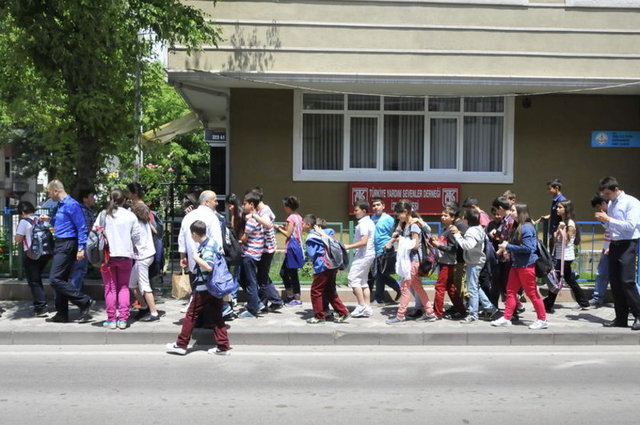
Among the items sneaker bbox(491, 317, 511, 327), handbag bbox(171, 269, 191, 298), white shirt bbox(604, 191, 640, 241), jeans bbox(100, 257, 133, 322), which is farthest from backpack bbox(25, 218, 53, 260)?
white shirt bbox(604, 191, 640, 241)

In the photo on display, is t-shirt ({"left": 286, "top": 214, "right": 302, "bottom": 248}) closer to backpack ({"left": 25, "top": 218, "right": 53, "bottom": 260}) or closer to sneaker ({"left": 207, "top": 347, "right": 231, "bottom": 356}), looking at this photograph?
sneaker ({"left": 207, "top": 347, "right": 231, "bottom": 356})

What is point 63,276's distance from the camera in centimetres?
901

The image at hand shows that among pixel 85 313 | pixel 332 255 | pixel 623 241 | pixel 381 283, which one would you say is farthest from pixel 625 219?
pixel 85 313

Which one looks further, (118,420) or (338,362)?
(338,362)

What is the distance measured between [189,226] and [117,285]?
138 cm

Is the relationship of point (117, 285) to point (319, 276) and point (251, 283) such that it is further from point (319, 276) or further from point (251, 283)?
point (319, 276)

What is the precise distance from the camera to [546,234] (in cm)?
1070

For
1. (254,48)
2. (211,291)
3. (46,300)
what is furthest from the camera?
(254,48)

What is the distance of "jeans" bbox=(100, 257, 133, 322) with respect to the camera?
→ 871 cm

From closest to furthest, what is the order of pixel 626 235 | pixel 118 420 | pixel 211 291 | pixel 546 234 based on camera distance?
pixel 118 420, pixel 211 291, pixel 626 235, pixel 546 234

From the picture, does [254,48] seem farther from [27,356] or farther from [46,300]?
[27,356]

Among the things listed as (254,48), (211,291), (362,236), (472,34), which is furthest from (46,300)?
(472,34)

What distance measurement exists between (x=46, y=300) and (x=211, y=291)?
3544 mm

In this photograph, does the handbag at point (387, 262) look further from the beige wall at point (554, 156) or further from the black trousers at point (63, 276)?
the black trousers at point (63, 276)
